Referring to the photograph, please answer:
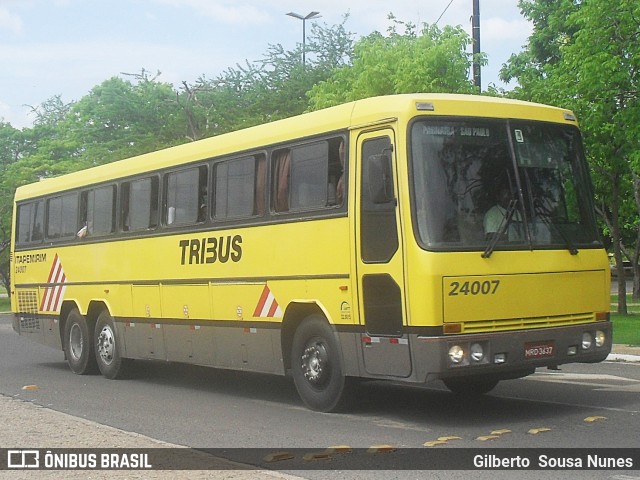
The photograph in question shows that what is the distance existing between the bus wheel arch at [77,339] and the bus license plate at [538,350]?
8903 mm

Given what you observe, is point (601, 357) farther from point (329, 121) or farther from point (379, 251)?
point (329, 121)

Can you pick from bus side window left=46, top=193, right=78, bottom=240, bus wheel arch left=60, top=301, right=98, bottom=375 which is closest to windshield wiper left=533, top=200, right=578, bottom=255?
bus wheel arch left=60, top=301, right=98, bottom=375

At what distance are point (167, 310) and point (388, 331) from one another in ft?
16.9

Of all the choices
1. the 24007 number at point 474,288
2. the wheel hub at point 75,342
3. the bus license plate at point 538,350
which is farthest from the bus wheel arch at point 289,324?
the wheel hub at point 75,342

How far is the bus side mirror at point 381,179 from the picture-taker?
1088 centimetres

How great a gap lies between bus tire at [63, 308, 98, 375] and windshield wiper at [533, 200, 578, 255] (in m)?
8.88

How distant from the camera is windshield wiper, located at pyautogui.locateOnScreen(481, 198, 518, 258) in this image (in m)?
10.7

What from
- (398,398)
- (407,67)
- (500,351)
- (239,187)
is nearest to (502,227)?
(500,351)

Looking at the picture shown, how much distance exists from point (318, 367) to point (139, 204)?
544 cm

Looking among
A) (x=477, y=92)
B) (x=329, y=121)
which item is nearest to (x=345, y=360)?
(x=329, y=121)

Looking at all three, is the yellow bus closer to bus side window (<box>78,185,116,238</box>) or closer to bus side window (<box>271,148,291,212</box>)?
bus side window (<box>271,148,291,212</box>)

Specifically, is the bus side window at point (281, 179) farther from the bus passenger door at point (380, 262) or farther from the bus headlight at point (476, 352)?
the bus headlight at point (476, 352)

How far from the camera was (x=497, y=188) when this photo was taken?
434 inches

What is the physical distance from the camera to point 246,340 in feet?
43.8
